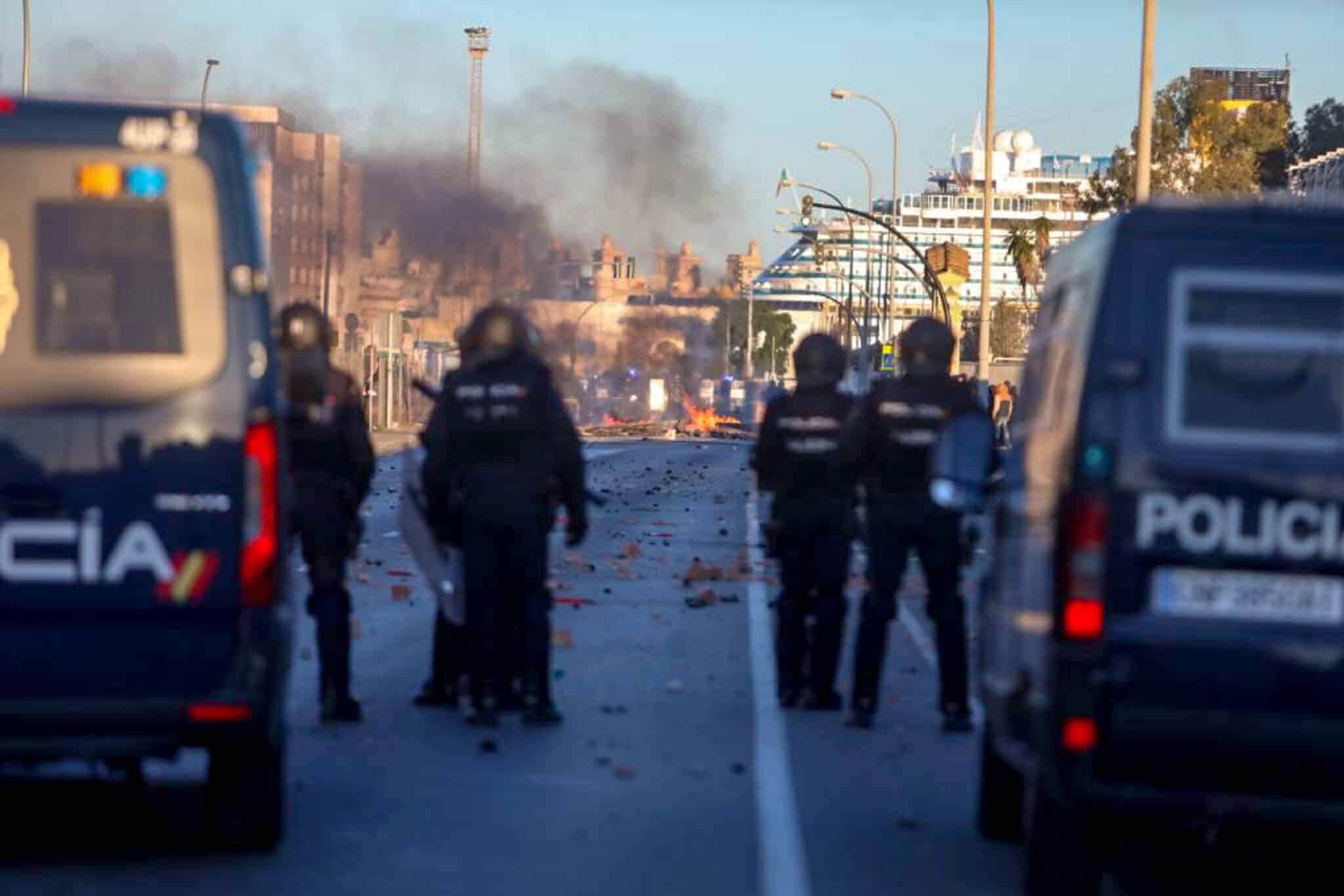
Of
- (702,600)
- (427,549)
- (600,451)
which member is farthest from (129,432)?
(600,451)

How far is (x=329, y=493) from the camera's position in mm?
10836

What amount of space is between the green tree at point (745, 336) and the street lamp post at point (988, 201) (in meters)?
49.5

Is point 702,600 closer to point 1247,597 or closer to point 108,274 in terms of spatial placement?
point 108,274

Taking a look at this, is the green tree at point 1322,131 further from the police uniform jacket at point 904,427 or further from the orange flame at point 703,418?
the police uniform jacket at point 904,427

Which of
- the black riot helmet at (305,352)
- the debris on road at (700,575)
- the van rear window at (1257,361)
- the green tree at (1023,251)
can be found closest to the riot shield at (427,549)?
the black riot helmet at (305,352)

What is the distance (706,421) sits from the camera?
313 ft

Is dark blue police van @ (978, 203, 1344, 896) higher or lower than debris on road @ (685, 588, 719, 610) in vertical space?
higher

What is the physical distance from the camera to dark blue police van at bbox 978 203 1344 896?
610 cm

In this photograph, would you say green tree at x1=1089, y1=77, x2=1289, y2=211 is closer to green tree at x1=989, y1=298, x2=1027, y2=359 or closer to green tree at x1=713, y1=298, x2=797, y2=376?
green tree at x1=713, y1=298, x2=797, y2=376

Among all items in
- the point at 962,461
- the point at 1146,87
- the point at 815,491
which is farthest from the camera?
the point at 1146,87

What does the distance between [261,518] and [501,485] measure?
354 centimetres

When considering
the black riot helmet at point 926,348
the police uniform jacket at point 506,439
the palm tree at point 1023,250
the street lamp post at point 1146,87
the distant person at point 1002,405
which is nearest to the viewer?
the police uniform jacket at point 506,439

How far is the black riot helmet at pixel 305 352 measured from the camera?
10.1m

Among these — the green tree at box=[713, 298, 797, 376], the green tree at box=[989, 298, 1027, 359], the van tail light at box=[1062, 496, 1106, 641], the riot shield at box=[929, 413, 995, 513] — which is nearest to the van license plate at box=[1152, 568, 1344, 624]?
the van tail light at box=[1062, 496, 1106, 641]
